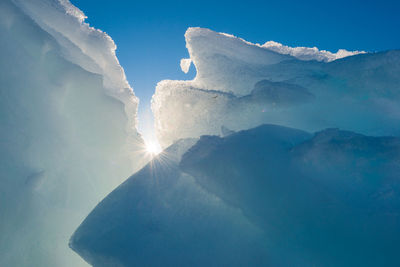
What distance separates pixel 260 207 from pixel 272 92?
1851 millimetres

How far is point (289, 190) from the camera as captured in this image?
2.76 metres

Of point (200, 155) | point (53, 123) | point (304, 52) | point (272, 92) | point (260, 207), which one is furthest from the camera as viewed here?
point (53, 123)

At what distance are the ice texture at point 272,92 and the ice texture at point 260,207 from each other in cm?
84

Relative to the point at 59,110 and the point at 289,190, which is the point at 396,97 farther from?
the point at 59,110

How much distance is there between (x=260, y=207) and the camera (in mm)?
2795

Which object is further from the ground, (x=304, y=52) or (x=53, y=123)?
(x=304, y=52)

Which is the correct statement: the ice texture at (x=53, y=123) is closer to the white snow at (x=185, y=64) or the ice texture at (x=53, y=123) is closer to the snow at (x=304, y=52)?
the white snow at (x=185, y=64)

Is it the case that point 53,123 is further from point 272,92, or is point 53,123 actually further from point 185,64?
point 272,92

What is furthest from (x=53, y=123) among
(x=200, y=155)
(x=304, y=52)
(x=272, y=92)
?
(x=304, y=52)

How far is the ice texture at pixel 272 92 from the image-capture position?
365 centimetres

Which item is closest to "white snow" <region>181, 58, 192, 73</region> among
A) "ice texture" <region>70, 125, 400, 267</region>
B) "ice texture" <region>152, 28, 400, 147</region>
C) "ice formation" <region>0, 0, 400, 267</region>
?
"ice formation" <region>0, 0, 400, 267</region>

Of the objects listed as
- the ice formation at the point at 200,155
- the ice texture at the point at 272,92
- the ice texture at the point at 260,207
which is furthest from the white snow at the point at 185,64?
the ice texture at the point at 260,207

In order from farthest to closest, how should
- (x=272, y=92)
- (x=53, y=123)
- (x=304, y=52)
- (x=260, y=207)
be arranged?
(x=53, y=123) < (x=304, y=52) < (x=272, y=92) < (x=260, y=207)

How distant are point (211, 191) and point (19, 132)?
4095 millimetres
